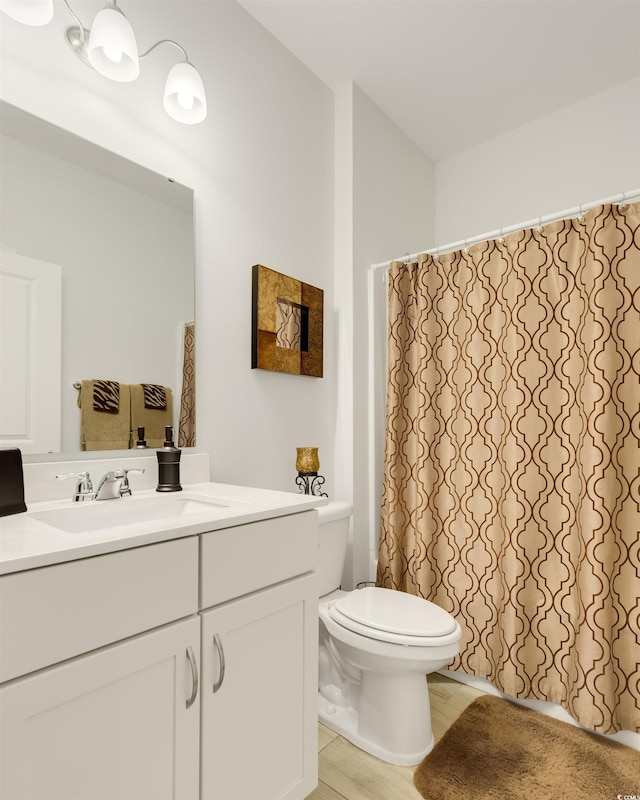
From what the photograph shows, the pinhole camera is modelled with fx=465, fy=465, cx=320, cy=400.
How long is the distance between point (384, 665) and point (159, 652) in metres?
0.84

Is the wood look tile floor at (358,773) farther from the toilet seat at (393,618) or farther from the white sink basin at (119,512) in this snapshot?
the white sink basin at (119,512)

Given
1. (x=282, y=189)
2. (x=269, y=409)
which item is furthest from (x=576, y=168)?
(x=269, y=409)

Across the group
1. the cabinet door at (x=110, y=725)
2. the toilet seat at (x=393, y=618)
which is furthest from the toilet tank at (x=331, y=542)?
the cabinet door at (x=110, y=725)

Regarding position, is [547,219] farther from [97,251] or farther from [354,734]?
[354,734]

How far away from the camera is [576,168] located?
7.82ft

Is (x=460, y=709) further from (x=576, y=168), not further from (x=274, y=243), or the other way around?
(x=576, y=168)

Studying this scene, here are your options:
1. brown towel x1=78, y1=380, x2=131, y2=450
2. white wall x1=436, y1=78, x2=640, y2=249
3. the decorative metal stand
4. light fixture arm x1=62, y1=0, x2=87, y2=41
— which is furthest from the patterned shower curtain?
light fixture arm x1=62, y1=0, x2=87, y2=41

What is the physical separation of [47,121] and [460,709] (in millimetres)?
2340

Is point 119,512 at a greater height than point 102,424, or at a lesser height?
lesser

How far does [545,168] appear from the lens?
249cm

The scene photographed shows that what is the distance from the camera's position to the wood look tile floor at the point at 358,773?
134cm

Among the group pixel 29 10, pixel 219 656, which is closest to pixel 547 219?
pixel 29 10

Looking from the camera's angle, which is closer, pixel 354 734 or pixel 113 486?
pixel 113 486

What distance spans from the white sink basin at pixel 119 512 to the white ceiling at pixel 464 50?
1.89m
